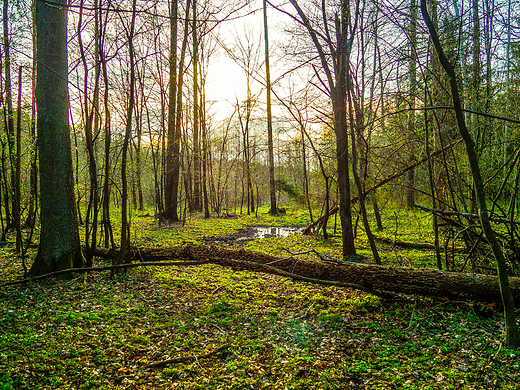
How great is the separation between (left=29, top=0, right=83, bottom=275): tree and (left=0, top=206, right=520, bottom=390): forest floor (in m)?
0.53

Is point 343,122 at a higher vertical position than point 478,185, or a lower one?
higher

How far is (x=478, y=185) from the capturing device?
2.06 m

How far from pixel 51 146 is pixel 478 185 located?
5.45 m

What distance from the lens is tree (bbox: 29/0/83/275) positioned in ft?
13.7

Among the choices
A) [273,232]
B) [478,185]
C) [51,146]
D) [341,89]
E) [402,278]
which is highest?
[341,89]

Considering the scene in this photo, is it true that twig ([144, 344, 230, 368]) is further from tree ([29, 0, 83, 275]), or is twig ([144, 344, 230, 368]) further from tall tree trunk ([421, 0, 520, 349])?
tree ([29, 0, 83, 275])

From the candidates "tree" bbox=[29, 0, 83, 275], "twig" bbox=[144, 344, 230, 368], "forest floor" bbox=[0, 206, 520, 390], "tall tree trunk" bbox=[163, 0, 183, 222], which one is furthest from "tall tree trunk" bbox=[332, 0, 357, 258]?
"tall tree trunk" bbox=[163, 0, 183, 222]

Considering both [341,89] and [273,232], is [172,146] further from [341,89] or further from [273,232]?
[341,89]

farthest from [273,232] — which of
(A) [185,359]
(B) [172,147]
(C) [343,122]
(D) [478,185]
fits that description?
(D) [478,185]

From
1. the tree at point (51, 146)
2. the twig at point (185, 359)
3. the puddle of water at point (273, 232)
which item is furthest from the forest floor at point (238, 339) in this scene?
the puddle of water at point (273, 232)

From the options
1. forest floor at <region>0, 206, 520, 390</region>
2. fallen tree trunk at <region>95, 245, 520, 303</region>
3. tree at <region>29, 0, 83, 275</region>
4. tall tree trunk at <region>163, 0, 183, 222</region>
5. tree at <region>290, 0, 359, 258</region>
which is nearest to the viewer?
forest floor at <region>0, 206, 520, 390</region>

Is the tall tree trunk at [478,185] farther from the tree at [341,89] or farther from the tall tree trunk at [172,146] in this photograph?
the tall tree trunk at [172,146]

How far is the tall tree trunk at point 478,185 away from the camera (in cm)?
206

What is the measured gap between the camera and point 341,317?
3.37 metres
